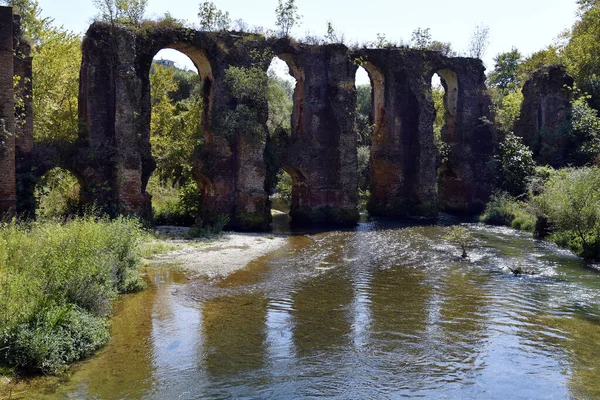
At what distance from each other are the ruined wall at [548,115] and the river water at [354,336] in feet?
47.8

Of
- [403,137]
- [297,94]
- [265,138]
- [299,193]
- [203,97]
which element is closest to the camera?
[265,138]

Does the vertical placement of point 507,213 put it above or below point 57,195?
below

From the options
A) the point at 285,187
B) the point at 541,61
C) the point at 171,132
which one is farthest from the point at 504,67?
the point at 171,132

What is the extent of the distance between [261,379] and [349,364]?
1.43 metres

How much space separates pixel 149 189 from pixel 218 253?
10.6 metres

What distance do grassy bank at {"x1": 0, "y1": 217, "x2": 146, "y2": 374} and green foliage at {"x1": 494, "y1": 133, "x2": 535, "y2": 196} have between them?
21.8m

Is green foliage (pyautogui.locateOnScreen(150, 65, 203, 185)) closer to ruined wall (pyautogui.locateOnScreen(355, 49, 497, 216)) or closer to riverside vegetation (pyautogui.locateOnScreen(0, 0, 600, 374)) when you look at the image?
riverside vegetation (pyautogui.locateOnScreen(0, 0, 600, 374))

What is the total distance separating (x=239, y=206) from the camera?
22453 mm

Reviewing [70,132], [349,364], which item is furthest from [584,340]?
[70,132]

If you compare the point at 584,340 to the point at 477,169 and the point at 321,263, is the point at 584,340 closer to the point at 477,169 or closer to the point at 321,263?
the point at 321,263

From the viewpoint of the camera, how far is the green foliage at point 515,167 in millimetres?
27312

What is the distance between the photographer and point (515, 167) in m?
27.6

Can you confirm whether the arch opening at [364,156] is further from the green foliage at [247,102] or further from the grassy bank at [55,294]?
the grassy bank at [55,294]

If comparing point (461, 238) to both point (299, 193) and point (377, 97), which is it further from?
point (377, 97)
